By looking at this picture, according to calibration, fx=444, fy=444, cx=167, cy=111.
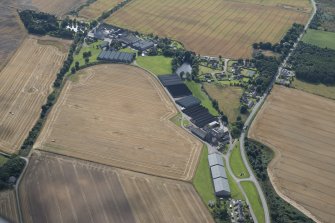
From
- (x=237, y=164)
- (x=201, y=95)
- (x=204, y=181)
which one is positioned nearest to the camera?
(x=204, y=181)

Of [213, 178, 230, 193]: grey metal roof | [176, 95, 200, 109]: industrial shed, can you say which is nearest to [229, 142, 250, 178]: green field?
[213, 178, 230, 193]: grey metal roof

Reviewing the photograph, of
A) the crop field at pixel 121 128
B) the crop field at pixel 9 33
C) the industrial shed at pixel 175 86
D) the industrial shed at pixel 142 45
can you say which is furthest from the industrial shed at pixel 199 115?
the crop field at pixel 9 33

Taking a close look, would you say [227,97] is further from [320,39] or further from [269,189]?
[320,39]

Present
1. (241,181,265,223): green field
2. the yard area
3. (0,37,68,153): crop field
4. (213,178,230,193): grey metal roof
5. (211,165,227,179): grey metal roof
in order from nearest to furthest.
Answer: (241,181,265,223): green field
(213,178,230,193): grey metal roof
(211,165,227,179): grey metal roof
(0,37,68,153): crop field
the yard area

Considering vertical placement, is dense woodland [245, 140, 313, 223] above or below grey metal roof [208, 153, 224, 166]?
below

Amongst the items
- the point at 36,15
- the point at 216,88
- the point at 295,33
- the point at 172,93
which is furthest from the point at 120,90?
the point at 295,33

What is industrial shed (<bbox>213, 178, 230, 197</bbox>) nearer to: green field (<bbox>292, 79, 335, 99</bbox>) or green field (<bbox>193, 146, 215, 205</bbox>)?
green field (<bbox>193, 146, 215, 205</bbox>)

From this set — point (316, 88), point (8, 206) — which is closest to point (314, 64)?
point (316, 88)
